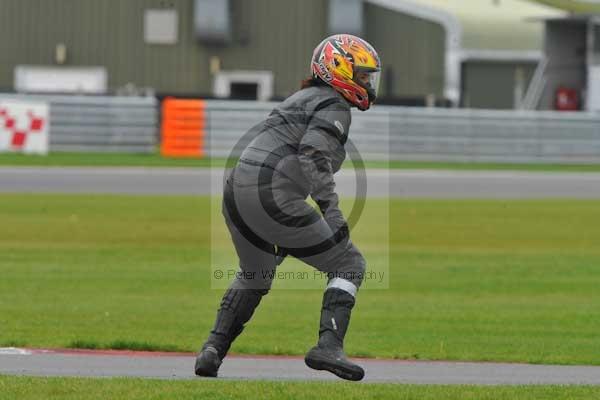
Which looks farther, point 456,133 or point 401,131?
point 456,133

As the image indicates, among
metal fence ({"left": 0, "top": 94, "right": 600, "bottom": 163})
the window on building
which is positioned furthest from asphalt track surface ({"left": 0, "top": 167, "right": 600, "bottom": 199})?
the window on building

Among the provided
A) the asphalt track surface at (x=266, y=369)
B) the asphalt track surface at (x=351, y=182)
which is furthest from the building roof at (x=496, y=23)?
the asphalt track surface at (x=266, y=369)

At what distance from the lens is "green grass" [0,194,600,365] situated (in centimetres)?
948

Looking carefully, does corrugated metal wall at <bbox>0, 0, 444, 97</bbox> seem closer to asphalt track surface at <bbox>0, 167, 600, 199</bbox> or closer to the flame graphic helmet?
asphalt track surface at <bbox>0, 167, 600, 199</bbox>

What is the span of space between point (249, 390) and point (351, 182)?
54.4 ft

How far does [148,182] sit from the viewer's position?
904 inches

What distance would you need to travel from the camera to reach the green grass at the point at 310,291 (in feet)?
31.1

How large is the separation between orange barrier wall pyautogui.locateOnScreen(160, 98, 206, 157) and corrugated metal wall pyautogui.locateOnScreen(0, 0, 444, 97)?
41.5 ft

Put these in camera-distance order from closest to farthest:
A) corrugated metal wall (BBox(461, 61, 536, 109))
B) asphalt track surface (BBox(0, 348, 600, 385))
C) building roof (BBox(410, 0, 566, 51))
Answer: asphalt track surface (BBox(0, 348, 600, 385)), corrugated metal wall (BBox(461, 61, 536, 109)), building roof (BBox(410, 0, 566, 51))

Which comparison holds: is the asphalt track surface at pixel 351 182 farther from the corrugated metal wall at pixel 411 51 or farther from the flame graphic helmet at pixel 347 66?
the corrugated metal wall at pixel 411 51

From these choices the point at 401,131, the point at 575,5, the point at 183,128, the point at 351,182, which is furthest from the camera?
the point at 575,5

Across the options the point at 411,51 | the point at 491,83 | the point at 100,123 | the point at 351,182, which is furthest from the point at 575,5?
the point at 351,182

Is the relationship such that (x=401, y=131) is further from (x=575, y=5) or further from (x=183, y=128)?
(x=575, y=5)

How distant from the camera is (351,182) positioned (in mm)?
23484
